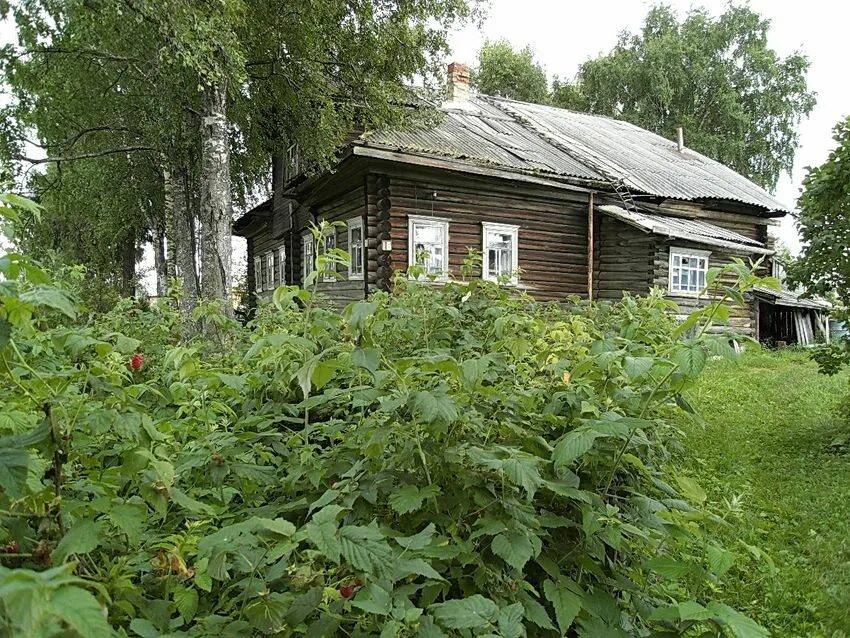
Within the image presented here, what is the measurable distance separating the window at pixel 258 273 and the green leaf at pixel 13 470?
1819 centimetres

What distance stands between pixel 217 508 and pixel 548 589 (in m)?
Answer: 0.90

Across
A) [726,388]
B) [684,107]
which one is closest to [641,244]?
[726,388]

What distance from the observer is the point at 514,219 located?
12195 mm

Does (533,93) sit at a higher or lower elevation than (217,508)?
higher

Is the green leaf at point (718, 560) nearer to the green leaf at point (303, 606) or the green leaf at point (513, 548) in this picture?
the green leaf at point (513, 548)

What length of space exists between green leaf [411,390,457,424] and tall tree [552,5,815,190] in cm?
2857

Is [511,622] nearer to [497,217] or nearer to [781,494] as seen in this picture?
[781,494]

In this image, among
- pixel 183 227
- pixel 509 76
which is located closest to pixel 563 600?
pixel 183 227

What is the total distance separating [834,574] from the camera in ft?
10.9

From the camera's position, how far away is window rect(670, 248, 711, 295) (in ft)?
41.8

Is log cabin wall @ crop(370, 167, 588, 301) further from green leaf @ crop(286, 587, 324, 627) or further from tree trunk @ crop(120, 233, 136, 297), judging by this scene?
tree trunk @ crop(120, 233, 136, 297)

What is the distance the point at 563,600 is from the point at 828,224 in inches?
224

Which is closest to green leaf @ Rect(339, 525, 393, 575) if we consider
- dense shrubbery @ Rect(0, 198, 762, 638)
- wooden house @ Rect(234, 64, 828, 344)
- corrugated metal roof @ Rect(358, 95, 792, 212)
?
dense shrubbery @ Rect(0, 198, 762, 638)

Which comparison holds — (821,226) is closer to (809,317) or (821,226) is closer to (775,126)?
(809,317)
